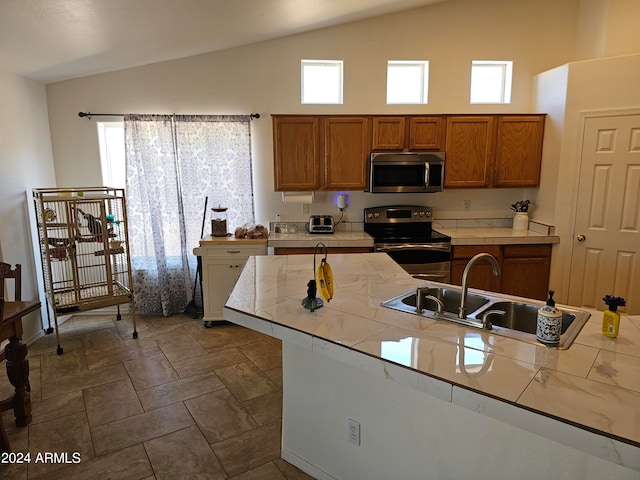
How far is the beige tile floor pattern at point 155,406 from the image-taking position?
2.25 metres

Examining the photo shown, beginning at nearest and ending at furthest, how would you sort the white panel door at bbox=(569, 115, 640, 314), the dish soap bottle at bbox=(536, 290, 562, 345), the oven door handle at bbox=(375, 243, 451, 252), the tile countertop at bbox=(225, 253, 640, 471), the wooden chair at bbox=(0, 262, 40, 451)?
1. the tile countertop at bbox=(225, 253, 640, 471)
2. the dish soap bottle at bbox=(536, 290, 562, 345)
3. the wooden chair at bbox=(0, 262, 40, 451)
4. the white panel door at bbox=(569, 115, 640, 314)
5. the oven door handle at bbox=(375, 243, 451, 252)

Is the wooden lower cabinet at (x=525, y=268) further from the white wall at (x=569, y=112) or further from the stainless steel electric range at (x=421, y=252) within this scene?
the stainless steel electric range at (x=421, y=252)

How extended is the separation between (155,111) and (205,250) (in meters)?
1.59

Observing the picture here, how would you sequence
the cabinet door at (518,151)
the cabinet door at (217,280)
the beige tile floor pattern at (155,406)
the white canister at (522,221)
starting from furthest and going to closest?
the white canister at (522,221) < the cabinet door at (518,151) < the cabinet door at (217,280) < the beige tile floor pattern at (155,406)

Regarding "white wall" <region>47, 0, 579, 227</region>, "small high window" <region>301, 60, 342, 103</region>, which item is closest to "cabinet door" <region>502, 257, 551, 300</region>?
"white wall" <region>47, 0, 579, 227</region>

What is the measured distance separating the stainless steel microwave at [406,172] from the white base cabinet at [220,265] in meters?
1.33

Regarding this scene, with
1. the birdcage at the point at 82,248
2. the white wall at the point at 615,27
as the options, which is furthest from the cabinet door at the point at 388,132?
the birdcage at the point at 82,248

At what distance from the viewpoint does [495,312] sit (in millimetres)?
1837

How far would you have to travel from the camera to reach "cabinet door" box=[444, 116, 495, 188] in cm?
420

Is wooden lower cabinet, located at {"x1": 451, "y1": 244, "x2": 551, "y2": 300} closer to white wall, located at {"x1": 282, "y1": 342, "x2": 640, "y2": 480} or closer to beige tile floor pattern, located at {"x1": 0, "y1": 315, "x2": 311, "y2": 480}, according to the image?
beige tile floor pattern, located at {"x1": 0, "y1": 315, "x2": 311, "y2": 480}

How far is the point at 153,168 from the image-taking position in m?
4.31

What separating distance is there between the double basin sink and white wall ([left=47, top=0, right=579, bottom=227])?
2818 millimetres

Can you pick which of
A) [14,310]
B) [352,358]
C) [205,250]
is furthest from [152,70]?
[352,358]

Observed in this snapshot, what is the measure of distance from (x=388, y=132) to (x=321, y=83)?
0.96 meters
